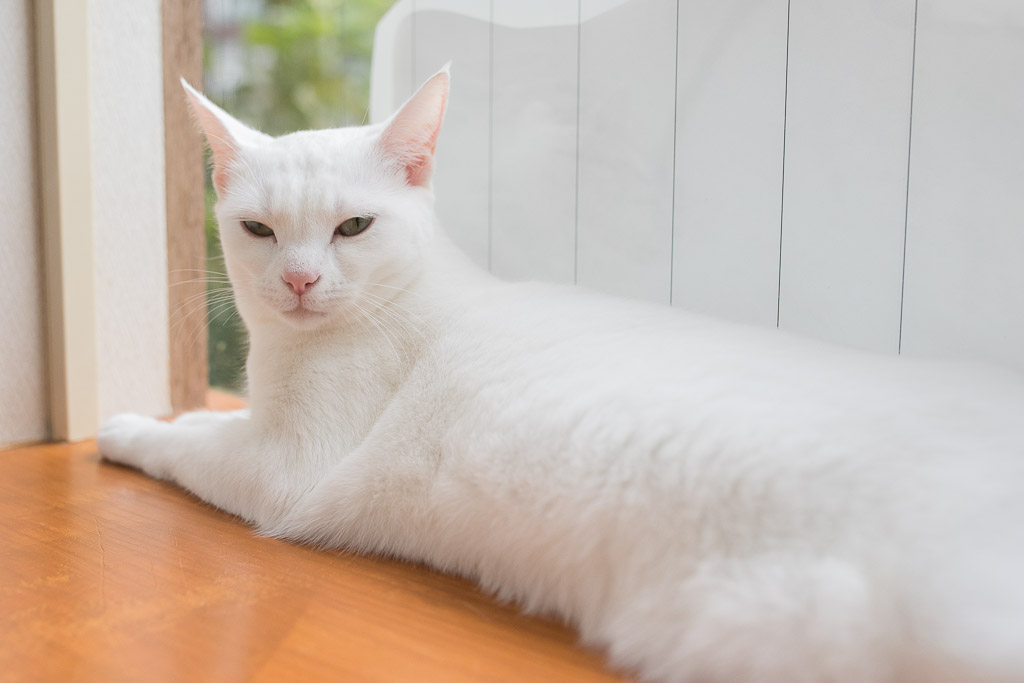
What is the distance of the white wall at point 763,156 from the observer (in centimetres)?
98

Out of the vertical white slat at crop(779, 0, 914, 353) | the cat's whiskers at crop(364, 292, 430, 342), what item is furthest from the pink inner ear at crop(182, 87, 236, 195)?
the vertical white slat at crop(779, 0, 914, 353)

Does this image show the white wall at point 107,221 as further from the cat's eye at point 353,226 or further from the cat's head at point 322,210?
the cat's eye at point 353,226

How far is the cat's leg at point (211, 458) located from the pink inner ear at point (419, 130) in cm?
46

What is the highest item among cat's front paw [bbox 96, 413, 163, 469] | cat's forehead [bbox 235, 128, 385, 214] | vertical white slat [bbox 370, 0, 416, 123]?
vertical white slat [bbox 370, 0, 416, 123]

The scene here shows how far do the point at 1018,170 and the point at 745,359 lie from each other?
0.42m

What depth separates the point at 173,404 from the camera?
184cm

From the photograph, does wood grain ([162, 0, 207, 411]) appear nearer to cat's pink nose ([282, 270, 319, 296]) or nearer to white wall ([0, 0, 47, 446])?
white wall ([0, 0, 47, 446])

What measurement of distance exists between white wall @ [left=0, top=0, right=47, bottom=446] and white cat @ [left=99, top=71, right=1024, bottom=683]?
0.36 meters

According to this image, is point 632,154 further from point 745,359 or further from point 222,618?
point 222,618

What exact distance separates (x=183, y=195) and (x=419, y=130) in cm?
87

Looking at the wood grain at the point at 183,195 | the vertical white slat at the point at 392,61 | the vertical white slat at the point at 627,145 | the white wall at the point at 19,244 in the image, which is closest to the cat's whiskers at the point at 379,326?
the vertical white slat at the point at 627,145

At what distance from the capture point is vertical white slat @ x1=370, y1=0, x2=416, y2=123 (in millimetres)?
1577

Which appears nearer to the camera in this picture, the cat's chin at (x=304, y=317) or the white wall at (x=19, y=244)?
the cat's chin at (x=304, y=317)

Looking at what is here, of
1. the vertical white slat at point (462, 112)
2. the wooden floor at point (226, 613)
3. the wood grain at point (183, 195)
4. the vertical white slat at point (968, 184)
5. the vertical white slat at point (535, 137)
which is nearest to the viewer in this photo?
the wooden floor at point (226, 613)
